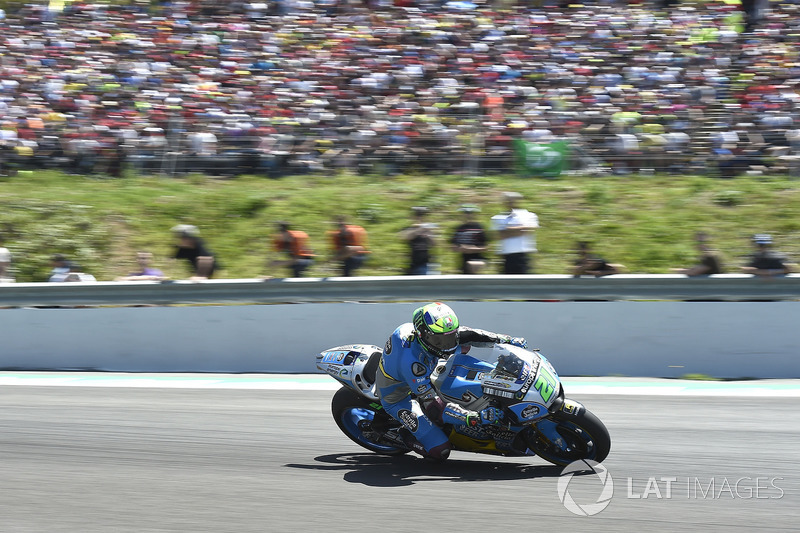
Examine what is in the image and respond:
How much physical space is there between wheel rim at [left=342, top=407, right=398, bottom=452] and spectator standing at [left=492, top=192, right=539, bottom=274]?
160 inches

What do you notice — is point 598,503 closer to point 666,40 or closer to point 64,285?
point 64,285

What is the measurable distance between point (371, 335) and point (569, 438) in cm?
432

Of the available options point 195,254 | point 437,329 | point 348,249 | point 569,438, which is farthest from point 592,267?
point 195,254

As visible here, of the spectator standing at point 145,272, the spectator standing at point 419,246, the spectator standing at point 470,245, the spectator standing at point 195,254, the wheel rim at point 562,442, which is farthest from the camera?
the spectator standing at point 145,272

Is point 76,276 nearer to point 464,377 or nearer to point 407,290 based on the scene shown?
point 407,290

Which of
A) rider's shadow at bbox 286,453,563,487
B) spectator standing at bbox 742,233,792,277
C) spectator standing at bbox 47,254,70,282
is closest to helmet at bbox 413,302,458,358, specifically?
rider's shadow at bbox 286,453,563,487

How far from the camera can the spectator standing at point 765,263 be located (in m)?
9.06

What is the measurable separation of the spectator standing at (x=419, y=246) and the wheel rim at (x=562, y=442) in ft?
15.6

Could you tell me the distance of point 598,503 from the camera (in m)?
5.18

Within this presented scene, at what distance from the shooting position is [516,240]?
10.3 m

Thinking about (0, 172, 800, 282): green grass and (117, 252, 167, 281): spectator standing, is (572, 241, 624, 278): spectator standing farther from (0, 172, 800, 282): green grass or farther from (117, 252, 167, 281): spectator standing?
(117, 252, 167, 281): spectator standing

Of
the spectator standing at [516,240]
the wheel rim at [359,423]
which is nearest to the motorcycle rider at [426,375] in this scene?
the wheel rim at [359,423]

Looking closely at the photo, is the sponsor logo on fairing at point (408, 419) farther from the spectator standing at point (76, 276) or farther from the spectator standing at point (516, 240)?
the spectator standing at point (76, 276)

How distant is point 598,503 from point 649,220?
727 cm
